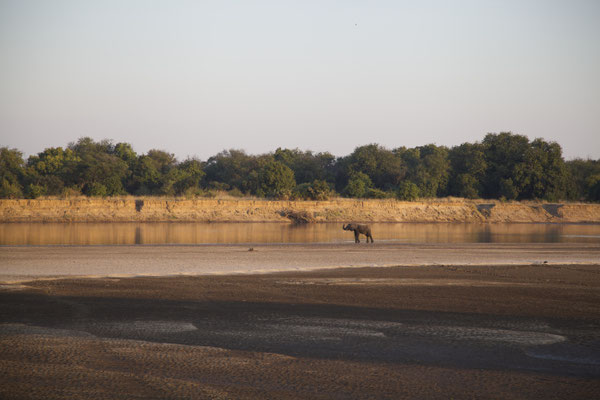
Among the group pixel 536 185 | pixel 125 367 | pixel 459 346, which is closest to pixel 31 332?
pixel 125 367

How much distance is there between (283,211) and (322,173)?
33.7 meters

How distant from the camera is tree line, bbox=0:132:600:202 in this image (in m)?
65.9

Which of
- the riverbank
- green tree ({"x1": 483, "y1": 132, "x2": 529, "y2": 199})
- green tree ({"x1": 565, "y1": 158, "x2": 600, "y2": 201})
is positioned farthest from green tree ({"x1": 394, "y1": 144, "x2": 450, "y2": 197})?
green tree ({"x1": 565, "y1": 158, "x2": 600, "y2": 201})

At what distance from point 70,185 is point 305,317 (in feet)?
198

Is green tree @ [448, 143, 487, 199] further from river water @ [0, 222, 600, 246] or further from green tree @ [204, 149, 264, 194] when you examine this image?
river water @ [0, 222, 600, 246]

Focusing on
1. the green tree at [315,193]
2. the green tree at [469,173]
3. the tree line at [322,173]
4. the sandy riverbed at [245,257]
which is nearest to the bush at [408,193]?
the tree line at [322,173]

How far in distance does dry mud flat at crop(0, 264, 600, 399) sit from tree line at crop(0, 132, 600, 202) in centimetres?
4698

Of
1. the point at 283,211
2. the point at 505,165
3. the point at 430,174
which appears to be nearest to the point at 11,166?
the point at 283,211

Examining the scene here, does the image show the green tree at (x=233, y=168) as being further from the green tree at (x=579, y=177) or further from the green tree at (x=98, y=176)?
the green tree at (x=579, y=177)

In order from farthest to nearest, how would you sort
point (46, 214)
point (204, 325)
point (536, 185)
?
1. point (536, 185)
2. point (46, 214)
3. point (204, 325)

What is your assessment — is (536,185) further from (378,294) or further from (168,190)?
(378,294)

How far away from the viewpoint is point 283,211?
59219 mm

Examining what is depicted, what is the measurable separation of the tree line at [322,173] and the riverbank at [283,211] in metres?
3.41

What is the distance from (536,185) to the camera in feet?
251
